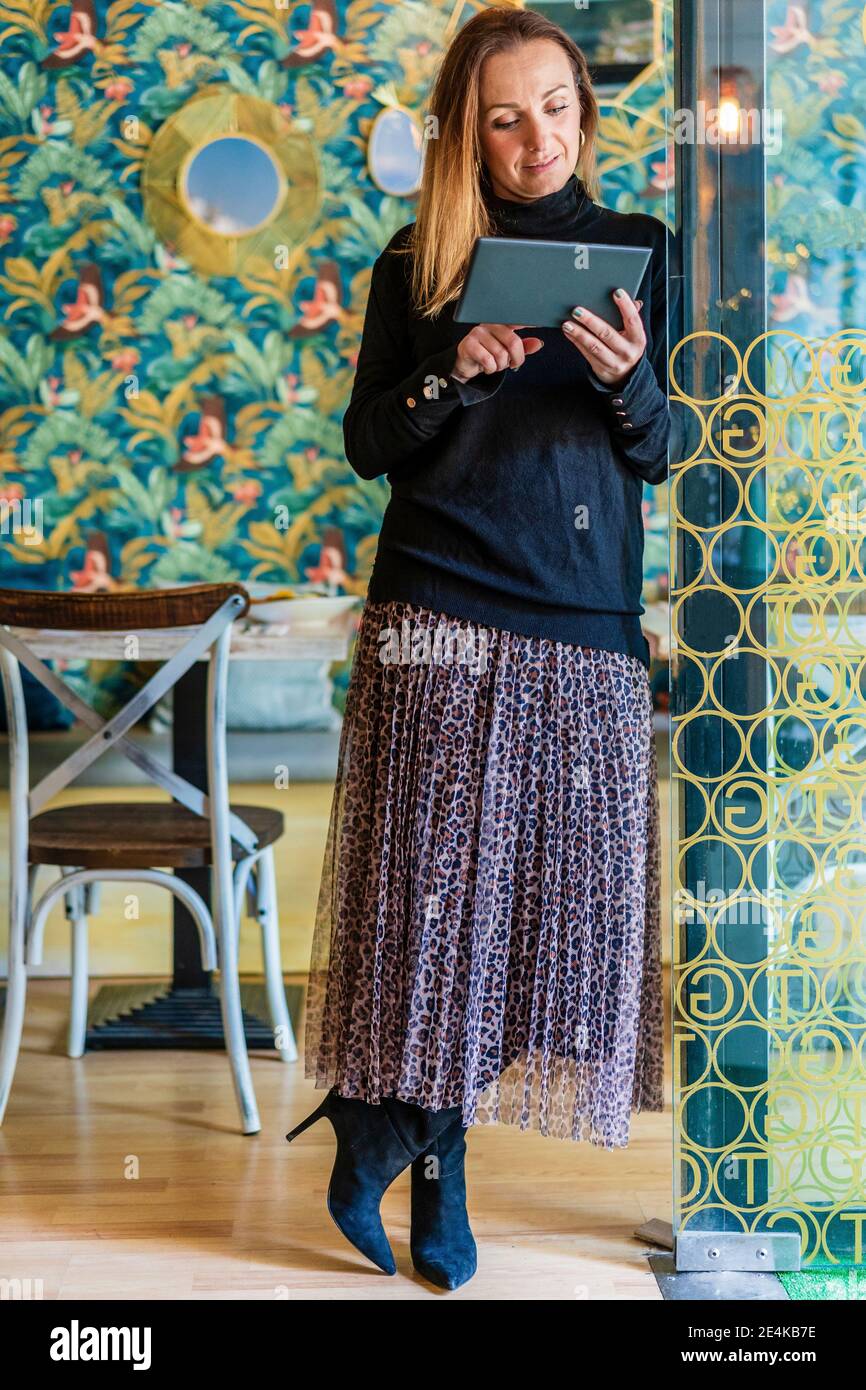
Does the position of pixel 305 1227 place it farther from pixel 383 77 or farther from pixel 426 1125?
pixel 383 77

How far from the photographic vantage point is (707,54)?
1.69 meters

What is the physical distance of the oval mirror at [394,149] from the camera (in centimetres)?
388

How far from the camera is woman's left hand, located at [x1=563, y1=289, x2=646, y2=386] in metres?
1.52

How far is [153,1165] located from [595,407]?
4.37 ft

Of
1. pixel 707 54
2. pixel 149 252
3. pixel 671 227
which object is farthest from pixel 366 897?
pixel 149 252

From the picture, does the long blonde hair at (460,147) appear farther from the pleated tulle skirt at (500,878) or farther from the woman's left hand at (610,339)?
the pleated tulle skirt at (500,878)

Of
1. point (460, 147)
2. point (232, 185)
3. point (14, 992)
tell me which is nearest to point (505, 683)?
point (460, 147)

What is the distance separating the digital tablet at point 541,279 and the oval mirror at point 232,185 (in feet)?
8.61

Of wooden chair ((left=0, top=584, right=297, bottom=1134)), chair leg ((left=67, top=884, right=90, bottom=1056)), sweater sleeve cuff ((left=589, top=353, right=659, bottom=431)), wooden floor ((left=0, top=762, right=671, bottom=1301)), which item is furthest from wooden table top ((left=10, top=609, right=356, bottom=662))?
sweater sleeve cuff ((left=589, top=353, right=659, bottom=431))

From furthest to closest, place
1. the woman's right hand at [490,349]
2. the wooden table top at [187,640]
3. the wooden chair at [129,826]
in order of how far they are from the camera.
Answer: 1. the wooden table top at [187,640]
2. the wooden chair at [129,826]
3. the woman's right hand at [490,349]

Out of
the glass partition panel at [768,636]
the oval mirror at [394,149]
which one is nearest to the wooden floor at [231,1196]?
the glass partition panel at [768,636]

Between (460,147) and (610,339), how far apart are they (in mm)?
318

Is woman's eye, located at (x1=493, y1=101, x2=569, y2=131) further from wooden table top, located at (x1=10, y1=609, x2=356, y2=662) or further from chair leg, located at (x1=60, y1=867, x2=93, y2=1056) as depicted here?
chair leg, located at (x1=60, y1=867, x2=93, y2=1056)

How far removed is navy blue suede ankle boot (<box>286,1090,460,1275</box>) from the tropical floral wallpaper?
7.21 feet
